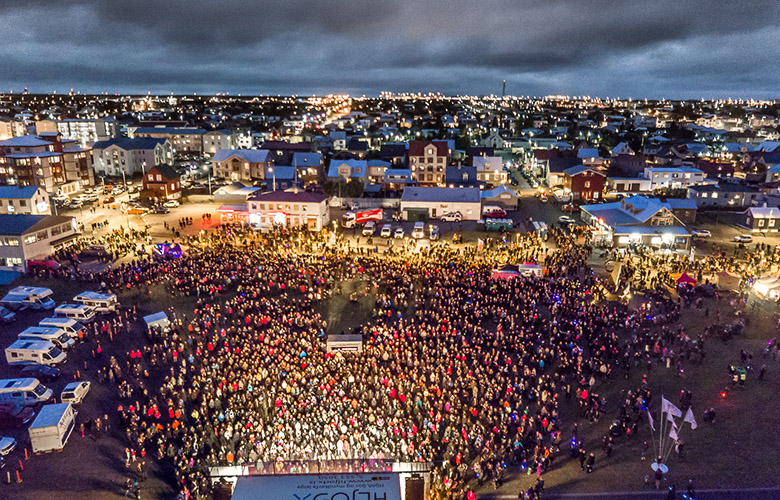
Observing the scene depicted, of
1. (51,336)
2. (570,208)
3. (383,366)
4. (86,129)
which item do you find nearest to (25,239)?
(51,336)

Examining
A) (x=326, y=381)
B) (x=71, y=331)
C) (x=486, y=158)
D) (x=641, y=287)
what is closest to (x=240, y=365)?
(x=326, y=381)

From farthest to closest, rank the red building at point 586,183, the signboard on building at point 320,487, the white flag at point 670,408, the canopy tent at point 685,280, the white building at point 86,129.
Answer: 1. the white building at point 86,129
2. the red building at point 586,183
3. the canopy tent at point 685,280
4. the white flag at point 670,408
5. the signboard on building at point 320,487

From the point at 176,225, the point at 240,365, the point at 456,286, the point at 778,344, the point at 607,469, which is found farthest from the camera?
the point at 176,225

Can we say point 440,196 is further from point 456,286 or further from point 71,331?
point 71,331

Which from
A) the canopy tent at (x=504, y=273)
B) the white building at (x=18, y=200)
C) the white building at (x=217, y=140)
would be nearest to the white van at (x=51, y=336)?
the canopy tent at (x=504, y=273)

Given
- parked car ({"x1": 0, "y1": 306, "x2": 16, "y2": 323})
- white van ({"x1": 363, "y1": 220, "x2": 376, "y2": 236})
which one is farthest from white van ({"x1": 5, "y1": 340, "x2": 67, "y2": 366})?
white van ({"x1": 363, "y1": 220, "x2": 376, "y2": 236})

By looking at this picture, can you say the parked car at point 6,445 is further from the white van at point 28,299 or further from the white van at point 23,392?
the white van at point 28,299

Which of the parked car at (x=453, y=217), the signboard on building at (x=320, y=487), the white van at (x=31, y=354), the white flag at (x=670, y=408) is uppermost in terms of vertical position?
the parked car at (x=453, y=217)
